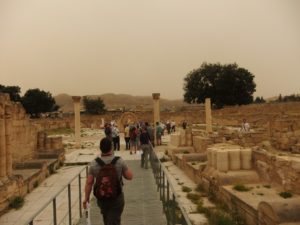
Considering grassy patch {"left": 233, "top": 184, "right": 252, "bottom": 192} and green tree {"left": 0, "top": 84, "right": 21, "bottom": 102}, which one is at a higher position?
green tree {"left": 0, "top": 84, "right": 21, "bottom": 102}

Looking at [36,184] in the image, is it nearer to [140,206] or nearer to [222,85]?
[140,206]

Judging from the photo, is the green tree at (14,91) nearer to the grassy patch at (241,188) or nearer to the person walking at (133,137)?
the person walking at (133,137)

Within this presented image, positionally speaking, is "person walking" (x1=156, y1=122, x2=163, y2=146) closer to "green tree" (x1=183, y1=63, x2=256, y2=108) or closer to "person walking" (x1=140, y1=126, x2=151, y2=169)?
"person walking" (x1=140, y1=126, x2=151, y2=169)

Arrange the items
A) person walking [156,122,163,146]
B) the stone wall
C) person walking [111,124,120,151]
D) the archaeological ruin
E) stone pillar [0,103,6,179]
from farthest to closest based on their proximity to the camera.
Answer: person walking [156,122,163,146] → person walking [111,124,120,151] → stone pillar [0,103,6,179] → the stone wall → the archaeological ruin

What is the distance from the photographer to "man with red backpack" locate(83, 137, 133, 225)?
5.60 meters

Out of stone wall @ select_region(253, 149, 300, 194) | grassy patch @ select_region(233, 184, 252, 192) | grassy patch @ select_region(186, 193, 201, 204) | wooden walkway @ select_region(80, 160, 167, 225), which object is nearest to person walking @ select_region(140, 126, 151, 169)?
wooden walkway @ select_region(80, 160, 167, 225)

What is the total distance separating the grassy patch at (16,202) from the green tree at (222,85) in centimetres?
5356

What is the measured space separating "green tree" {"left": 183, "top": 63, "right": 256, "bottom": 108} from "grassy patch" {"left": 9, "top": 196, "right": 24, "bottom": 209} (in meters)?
53.6

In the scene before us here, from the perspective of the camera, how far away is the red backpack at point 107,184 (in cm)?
558

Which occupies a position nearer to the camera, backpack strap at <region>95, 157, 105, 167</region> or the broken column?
backpack strap at <region>95, 157, 105, 167</region>

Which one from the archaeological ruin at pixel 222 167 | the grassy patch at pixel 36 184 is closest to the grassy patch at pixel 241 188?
the archaeological ruin at pixel 222 167

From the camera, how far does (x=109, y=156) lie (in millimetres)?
5922

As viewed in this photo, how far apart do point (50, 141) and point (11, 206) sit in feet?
29.2

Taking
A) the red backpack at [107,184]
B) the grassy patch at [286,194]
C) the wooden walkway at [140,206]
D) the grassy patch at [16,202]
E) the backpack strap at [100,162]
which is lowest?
the grassy patch at [16,202]
